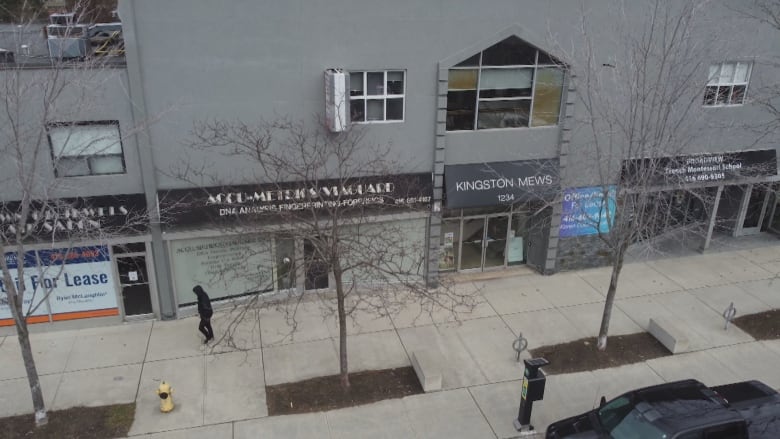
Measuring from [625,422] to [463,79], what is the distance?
7.80m

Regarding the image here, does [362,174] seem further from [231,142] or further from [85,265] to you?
[85,265]

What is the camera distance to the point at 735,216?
17703mm

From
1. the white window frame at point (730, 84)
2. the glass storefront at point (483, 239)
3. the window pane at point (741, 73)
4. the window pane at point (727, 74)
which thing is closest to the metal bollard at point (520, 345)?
the glass storefront at point (483, 239)

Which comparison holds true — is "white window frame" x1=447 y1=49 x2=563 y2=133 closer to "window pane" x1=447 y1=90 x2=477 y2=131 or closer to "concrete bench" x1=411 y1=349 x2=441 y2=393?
"window pane" x1=447 y1=90 x2=477 y2=131

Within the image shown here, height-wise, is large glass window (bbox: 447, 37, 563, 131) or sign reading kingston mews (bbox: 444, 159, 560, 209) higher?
large glass window (bbox: 447, 37, 563, 131)

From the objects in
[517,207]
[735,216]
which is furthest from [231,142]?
[735,216]

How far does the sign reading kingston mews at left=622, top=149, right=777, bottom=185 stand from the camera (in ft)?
49.1

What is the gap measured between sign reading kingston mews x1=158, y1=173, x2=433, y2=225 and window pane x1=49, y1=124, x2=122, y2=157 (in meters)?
1.37

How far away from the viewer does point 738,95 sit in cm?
1526

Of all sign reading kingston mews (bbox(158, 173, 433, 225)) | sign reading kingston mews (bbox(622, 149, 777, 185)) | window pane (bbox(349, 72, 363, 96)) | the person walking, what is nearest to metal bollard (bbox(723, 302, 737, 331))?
sign reading kingston mews (bbox(622, 149, 777, 185))

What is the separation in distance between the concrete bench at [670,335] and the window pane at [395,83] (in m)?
7.40

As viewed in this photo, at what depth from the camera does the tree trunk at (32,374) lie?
9.41m

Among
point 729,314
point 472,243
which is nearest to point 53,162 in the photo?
point 472,243

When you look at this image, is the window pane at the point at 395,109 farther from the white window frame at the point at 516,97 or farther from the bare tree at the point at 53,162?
the bare tree at the point at 53,162
